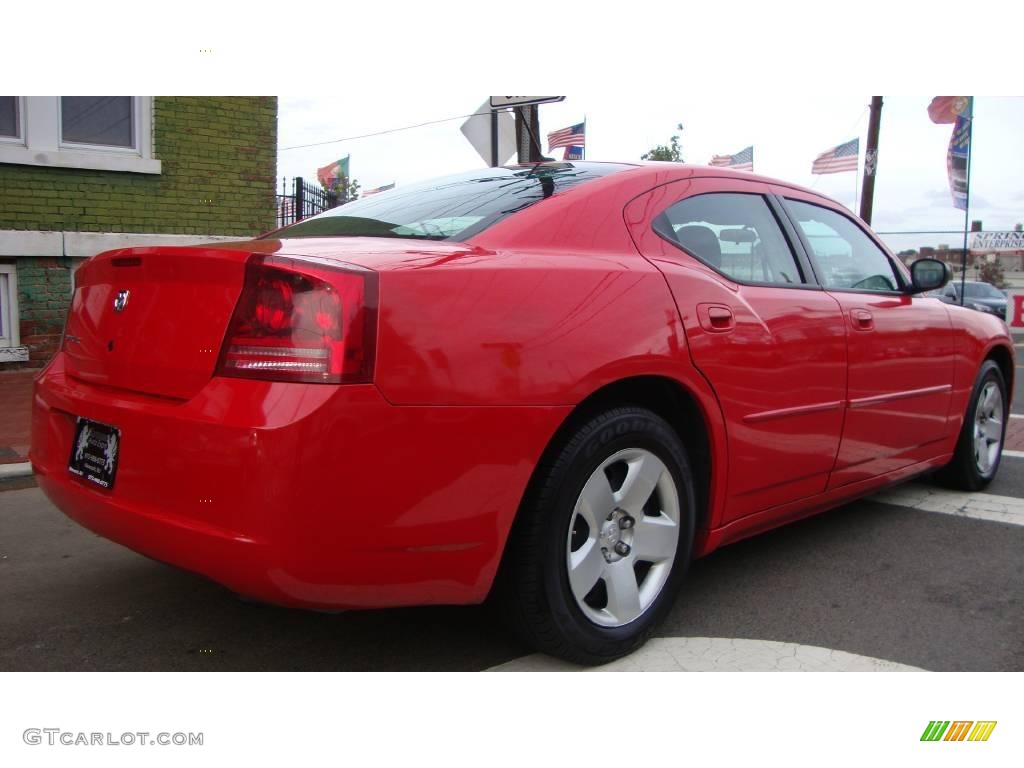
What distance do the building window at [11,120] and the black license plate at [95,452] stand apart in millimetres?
6089

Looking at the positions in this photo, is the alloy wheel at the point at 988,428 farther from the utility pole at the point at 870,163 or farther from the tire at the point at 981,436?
the utility pole at the point at 870,163

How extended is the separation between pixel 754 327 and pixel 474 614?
1.30 m

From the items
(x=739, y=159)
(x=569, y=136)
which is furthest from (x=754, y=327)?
(x=739, y=159)

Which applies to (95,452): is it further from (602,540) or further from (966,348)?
(966,348)

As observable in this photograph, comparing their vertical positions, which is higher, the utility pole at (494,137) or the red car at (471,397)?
the utility pole at (494,137)

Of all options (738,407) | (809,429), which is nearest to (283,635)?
(738,407)

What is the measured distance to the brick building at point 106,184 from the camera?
745 centimetres

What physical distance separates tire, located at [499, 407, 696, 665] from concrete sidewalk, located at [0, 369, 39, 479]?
233 cm

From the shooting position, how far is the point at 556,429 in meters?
2.24

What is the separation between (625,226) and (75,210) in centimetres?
659

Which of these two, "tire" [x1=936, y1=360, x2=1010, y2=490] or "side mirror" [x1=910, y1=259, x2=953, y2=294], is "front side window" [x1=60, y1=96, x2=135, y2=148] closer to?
"side mirror" [x1=910, y1=259, x2=953, y2=294]

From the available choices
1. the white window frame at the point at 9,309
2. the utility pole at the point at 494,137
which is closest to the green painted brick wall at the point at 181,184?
the white window frame at the point at 9,309

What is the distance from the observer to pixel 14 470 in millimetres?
4691

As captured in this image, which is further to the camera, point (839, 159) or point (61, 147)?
point (839, 159)
